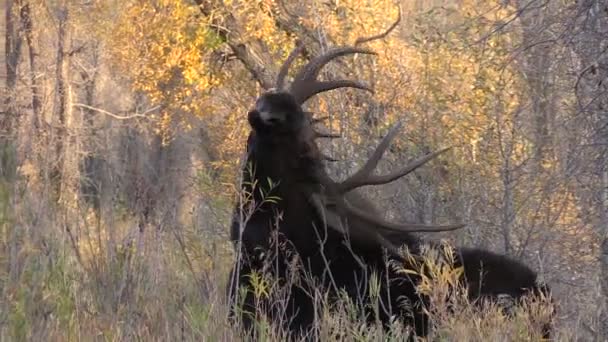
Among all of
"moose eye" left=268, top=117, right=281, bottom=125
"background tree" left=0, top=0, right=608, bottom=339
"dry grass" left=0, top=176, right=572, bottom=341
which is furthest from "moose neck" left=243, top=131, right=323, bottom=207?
"dry grass" left=0, top=176, right=572, bottom=341

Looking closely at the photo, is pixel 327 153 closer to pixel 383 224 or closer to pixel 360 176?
pixel 360 176

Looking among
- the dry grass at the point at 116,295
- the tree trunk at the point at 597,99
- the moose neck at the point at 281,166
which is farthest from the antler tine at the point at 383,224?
the dry grass at the point at 116,295

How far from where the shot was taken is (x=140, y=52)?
23125 mm

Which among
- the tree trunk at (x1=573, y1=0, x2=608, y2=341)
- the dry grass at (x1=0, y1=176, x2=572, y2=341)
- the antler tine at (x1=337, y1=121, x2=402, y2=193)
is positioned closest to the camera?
the dry grass at (x1=0, y1=176, x2=572, y2=341)

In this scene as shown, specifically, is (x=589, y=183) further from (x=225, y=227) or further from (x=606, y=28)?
(x=225, y=227)

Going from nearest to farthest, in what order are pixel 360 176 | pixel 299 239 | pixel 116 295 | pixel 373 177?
pixel 116 295 → pixel 299 239 → pixel 360 176 → pixel 373 177

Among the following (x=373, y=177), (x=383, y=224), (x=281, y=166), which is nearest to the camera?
(x=281, y=166)

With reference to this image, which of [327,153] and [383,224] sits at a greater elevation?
[327,153]

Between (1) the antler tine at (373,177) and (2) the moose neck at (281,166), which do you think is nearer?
(2) the moose neck at (281,166)

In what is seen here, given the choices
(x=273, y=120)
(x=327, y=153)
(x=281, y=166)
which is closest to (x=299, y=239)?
(x=281, y=166)

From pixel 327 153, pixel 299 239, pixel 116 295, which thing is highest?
pixel 327 153

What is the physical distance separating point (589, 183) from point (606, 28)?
1.81 meters

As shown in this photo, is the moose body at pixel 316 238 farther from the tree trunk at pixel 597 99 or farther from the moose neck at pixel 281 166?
the tree trunk at pixel 597 99

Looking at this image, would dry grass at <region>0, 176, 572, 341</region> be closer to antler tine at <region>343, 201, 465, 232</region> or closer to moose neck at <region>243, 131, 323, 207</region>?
moose neck at <region>243, 131, 323, 207</region>
